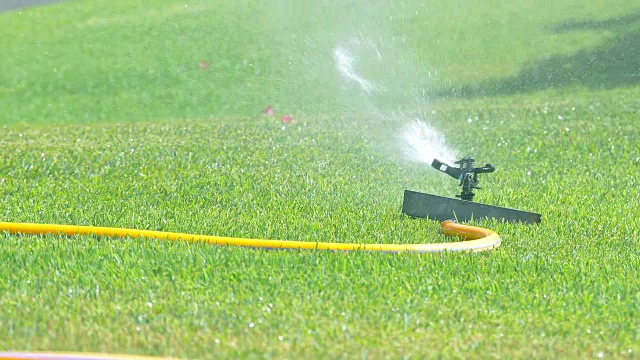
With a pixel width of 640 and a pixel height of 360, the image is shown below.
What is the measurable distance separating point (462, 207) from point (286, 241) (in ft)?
5.31

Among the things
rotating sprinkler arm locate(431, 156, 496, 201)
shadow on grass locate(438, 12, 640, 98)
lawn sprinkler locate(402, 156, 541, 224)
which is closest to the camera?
lawn sprinkler locate(402, 156, 541, 224)

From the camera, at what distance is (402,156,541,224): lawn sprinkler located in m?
6.48

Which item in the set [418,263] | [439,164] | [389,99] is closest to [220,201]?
[439,164]

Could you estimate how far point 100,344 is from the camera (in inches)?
149

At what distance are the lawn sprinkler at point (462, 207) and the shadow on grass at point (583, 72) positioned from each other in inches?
347

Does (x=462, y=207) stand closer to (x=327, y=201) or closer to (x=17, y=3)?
(x=327, y=201)

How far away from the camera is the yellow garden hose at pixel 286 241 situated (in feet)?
17.7

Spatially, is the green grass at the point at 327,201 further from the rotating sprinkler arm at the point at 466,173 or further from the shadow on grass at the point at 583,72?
the rotating sprinkler arm at the point at 466,173

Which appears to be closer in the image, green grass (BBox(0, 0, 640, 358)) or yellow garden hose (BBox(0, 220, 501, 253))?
green grass (BBox(0, 0, 640, 358))

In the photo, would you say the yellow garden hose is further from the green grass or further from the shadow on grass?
the shadow on grass

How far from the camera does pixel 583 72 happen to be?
16719 mm

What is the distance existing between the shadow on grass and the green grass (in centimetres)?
7

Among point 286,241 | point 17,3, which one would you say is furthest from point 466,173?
point 17,3

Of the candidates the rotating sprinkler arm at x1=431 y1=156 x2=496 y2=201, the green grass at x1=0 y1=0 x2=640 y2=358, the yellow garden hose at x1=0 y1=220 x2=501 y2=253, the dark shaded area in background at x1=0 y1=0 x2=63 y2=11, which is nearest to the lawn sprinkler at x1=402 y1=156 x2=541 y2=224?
the rotating sprinkler arm at x1=431 y1=156 x2=496 y2=201
